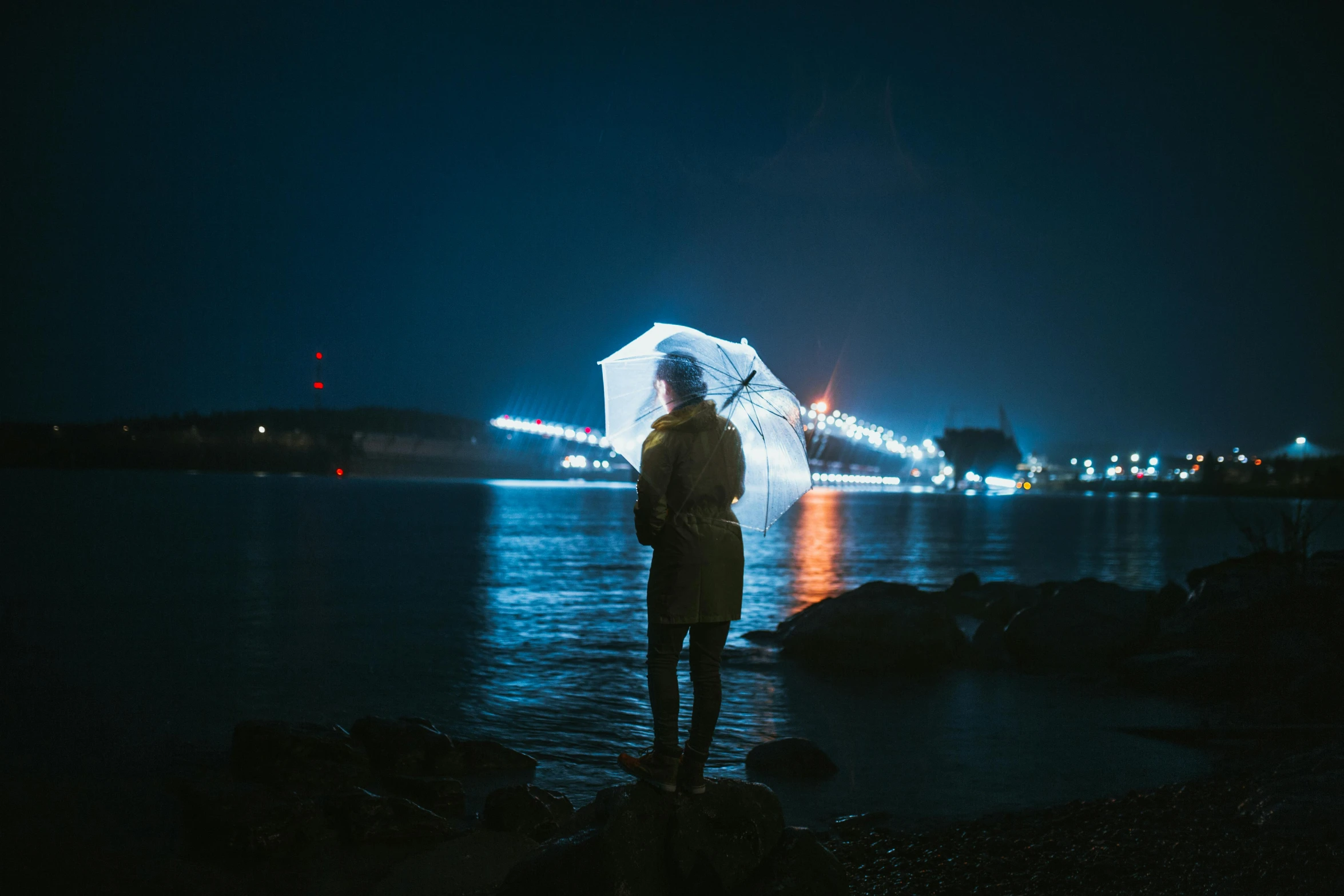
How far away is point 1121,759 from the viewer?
6.92 meters

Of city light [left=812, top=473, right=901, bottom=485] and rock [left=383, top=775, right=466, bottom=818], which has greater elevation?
city light [left=812, top=473, right=901, bottom=485]

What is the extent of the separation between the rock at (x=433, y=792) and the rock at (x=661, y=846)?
205 centimetres

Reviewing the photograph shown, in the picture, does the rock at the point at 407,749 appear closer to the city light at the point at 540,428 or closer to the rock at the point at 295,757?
the rock at the point at 295,757

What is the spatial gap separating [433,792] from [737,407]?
3.31 m

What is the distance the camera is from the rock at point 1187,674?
883 centimetres

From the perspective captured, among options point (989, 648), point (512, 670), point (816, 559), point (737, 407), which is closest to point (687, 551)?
point (737, 407)

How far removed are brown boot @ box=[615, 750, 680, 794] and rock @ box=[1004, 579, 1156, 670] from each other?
26.0 ft

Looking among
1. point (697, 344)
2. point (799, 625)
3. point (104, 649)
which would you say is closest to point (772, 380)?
point (697, 344)

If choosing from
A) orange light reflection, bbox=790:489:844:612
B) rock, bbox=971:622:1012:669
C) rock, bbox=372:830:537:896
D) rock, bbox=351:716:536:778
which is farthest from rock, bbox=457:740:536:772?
rock, bbox=971:622:1012:669

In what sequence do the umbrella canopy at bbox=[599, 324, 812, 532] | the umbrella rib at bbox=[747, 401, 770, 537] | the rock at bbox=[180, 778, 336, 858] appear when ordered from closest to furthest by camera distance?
1. the umbrella canopy at bbox=[599, 324, 812, 532]
2. the umbrella rib at bbox=[747, 401, 770, 537]
3. the rock at bbox=[180, 778, 336, 858]

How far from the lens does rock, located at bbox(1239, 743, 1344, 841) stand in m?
4.49

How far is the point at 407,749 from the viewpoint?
21.2 ft

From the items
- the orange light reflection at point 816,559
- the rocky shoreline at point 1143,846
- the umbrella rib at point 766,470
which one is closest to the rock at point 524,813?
the rocky shoreline at point 1143,846

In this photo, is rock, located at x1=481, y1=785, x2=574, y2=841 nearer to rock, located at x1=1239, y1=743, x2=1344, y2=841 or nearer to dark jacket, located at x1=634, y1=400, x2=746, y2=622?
dark jacket, located at x1=634, y1=400, x2=746, y2=622
